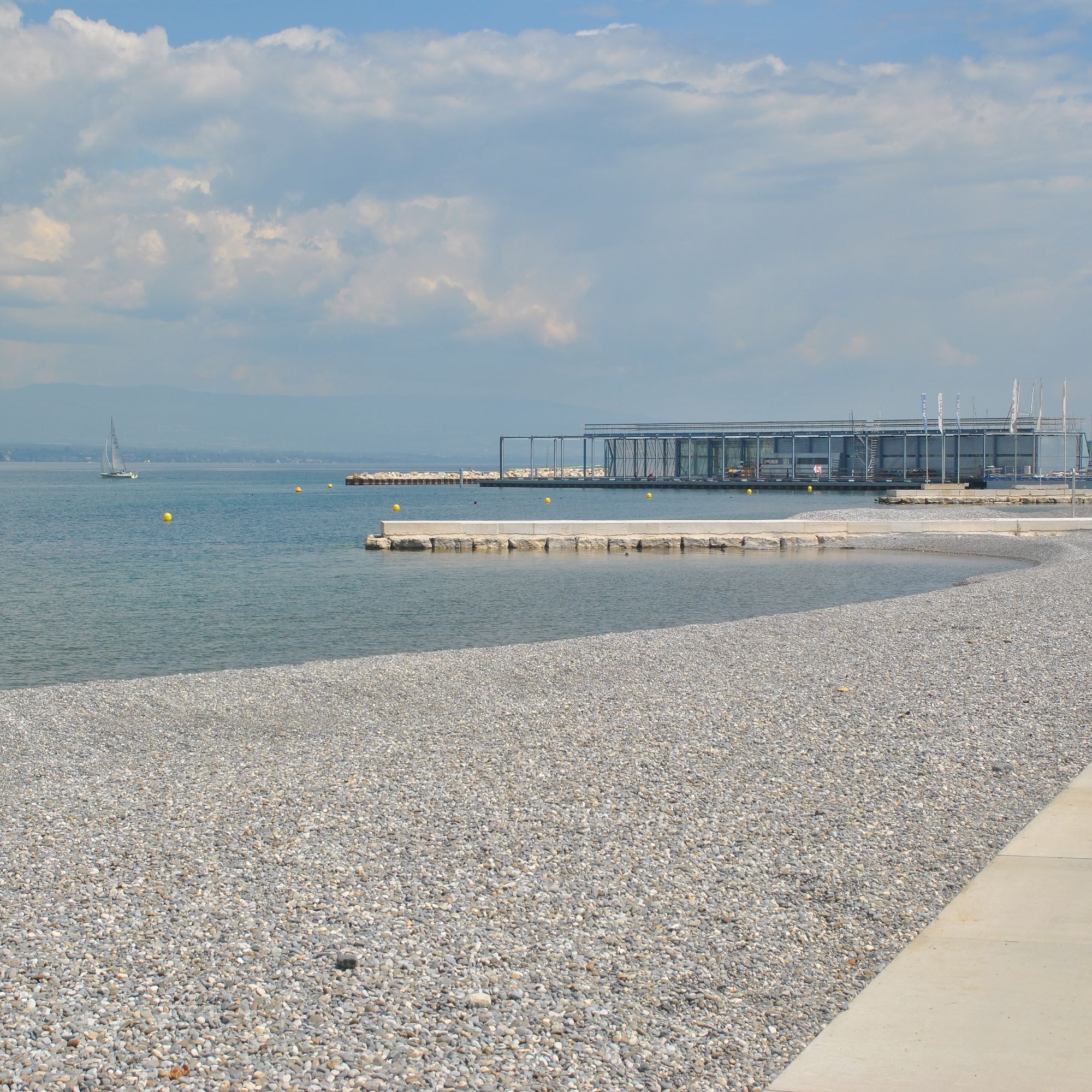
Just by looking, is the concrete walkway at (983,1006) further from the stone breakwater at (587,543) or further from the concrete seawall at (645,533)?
the concrete seawall at (645,533)

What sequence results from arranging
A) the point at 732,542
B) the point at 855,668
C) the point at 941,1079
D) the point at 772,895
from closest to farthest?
the point at 941,1079, the point at 772,895, the point at 855,668, the point at 732,542

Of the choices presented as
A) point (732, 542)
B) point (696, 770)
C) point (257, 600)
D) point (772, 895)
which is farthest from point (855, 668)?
point (732, 542)

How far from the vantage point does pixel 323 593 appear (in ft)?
87.2

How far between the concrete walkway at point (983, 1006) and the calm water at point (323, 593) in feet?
43.3

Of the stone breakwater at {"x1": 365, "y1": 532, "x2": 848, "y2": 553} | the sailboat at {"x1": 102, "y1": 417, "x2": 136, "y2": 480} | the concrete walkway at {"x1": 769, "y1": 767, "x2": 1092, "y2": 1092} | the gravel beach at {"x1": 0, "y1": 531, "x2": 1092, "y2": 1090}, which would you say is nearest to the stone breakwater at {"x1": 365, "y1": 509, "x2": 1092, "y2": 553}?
the stone breakwater at {"x1": 365, "y1": 532, "x2": 848, "y2": 553}

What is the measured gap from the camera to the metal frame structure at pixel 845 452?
308 ft

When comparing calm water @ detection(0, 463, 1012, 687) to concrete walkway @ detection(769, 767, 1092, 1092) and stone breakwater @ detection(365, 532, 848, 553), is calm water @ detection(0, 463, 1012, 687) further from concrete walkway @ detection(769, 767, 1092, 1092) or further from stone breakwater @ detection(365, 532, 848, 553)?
concrete walkway @ detection(769, 767, 1092, 1092)

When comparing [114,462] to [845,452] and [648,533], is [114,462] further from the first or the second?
[648,533]

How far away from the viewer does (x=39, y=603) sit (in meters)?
25.5

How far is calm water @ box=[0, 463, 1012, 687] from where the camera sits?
18969mm

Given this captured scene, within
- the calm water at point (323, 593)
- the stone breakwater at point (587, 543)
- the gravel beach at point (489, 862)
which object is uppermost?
the stone breakwater at point (587, 543)

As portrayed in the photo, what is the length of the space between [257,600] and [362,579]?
13.3ft

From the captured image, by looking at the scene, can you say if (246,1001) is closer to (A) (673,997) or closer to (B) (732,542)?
(A) (673,997)

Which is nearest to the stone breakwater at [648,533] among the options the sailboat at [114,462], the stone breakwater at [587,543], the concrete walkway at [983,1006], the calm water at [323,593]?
the stone breakwater at [587,543]
